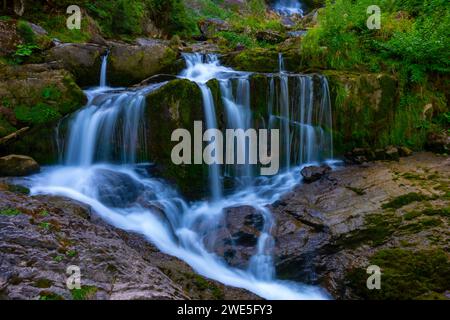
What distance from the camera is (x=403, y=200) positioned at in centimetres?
585

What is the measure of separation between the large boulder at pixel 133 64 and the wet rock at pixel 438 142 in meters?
6.52

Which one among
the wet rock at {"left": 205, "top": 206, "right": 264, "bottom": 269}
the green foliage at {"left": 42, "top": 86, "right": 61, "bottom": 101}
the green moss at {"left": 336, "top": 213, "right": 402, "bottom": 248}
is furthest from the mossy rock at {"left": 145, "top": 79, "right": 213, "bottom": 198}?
the green moss at {"left": 336, "top": 213, "right": 402, "bottom": 248}

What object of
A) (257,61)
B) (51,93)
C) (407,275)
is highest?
(257,61)

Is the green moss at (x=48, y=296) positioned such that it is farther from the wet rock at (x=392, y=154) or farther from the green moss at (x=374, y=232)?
the wet rock at (x=392, y=154)

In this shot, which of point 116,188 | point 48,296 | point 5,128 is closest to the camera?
point 48,296

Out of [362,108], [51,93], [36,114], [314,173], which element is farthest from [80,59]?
[362,108]

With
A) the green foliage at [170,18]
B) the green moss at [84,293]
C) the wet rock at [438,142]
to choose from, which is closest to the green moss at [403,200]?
the wet rock at [438,142]

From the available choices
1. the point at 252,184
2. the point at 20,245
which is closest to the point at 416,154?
the point at 252,184

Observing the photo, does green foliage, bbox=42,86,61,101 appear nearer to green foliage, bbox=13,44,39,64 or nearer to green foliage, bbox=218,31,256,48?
green foliage, bbox=13,44,39,64

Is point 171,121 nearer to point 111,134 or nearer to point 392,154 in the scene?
point 111,134

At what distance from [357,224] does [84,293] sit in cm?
402

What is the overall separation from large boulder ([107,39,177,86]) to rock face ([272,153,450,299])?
186 inches

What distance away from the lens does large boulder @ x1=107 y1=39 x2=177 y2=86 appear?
8859 millimetres
